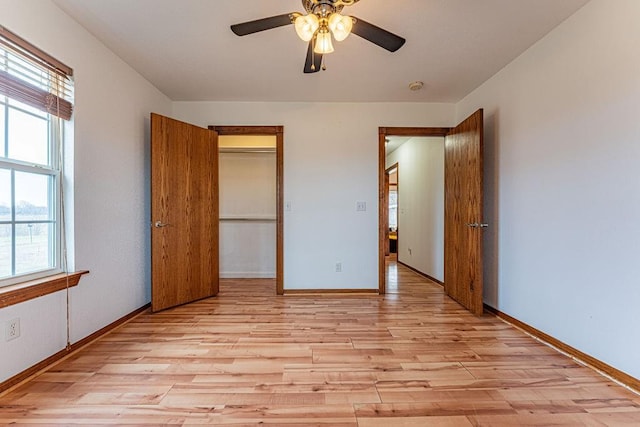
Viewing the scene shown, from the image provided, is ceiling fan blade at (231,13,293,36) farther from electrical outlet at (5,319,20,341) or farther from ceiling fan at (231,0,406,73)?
electrical outlet at (5,319,20,341)

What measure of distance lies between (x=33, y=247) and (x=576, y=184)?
11.8 feet

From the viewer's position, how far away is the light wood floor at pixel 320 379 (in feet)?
4.74

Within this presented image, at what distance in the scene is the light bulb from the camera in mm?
1669

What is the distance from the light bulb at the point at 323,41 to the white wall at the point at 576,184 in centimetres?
171

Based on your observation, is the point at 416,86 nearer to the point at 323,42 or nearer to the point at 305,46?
the point at 305,46

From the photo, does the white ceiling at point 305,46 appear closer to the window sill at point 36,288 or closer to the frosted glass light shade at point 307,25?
the frosted glass light shade at point 307,25

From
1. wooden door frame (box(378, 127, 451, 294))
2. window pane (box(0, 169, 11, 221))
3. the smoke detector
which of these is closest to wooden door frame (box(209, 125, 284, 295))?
wooden door frame (box(378, 127, 451, 294))

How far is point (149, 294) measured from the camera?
121 inches

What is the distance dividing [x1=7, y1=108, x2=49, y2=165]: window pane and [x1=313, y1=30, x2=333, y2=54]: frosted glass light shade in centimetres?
184

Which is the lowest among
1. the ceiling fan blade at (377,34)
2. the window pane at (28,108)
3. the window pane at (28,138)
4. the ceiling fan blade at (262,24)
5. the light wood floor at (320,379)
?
the light wood floor at (320,379)

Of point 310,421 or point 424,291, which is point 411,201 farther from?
point 310,421

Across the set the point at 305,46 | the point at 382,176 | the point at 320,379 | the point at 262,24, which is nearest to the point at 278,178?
A: the point at 382,176

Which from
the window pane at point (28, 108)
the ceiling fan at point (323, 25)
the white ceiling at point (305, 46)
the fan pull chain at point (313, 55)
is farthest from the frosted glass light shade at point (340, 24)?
the window pane at point (28, 108)

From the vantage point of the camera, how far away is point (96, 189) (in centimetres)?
232
